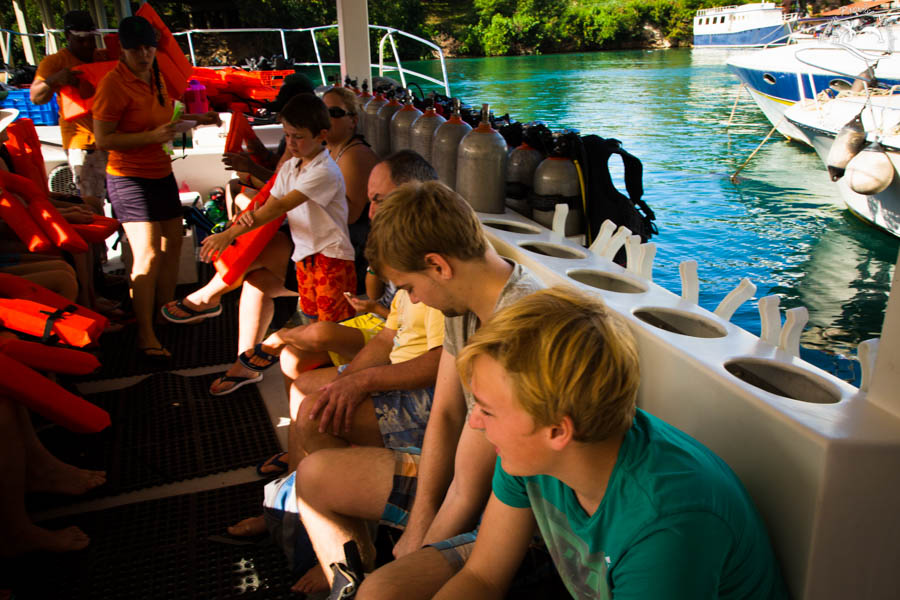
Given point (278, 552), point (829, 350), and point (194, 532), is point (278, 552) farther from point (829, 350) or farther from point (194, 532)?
point (829, 350)

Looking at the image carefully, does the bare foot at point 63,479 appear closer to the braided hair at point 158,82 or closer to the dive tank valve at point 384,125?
the braided hair at point 158,82

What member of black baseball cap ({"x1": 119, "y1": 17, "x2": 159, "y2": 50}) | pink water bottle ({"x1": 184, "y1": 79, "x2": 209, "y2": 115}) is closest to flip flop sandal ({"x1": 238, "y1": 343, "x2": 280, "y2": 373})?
black baseball cap ({"x1": 119, "y1": 17, "x2": 159, "y2": 50})

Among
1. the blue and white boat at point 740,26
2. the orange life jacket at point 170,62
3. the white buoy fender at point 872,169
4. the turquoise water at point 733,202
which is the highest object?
the blue and white boat at point 740,26

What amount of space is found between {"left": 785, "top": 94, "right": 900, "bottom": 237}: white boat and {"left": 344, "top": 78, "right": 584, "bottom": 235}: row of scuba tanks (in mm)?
6205

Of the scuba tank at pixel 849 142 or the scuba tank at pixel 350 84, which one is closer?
the scuba tank at pixel 350 84

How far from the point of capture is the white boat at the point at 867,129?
7.03m

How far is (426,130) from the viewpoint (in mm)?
2613

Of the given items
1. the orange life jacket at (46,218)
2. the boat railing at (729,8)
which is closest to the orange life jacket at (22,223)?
the orange life jacket at (46,218)

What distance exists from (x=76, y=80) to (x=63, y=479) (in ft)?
8.05

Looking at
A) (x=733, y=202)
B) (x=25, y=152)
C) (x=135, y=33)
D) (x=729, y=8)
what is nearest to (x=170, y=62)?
→ (x=135, y=33)

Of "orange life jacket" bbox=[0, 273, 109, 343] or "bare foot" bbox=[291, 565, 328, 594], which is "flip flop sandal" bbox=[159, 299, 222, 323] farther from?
"bare foot" bbox=[291, 565, 328, 594]

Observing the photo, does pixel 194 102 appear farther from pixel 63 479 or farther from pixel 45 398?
pixel 45 398

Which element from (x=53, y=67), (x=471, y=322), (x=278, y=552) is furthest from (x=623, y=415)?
(x=53, y=67)

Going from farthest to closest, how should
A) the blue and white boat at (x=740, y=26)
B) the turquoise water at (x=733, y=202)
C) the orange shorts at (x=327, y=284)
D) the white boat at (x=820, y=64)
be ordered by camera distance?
the blue and white boat at (x=740, y=26), the white boat at (x=820, y=64), the turquoise water at (x=733, y=202), the orange shorts at (x=327, y=284)
